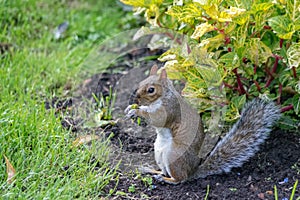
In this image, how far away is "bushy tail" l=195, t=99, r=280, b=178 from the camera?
3156 millimetres

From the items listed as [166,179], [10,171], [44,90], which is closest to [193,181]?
[166,179]

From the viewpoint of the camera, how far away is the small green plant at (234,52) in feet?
9.66

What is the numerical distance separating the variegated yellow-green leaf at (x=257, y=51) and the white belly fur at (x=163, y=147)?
24.0 inches

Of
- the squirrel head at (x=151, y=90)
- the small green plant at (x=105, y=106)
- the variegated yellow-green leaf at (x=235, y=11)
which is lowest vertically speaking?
the small green plant at (x=105, y=106)

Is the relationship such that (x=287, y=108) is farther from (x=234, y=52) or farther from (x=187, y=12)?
(x=187, y=12)

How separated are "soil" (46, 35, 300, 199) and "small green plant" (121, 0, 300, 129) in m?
0.22

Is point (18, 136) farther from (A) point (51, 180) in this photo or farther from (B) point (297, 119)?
(B) point (297, 119)

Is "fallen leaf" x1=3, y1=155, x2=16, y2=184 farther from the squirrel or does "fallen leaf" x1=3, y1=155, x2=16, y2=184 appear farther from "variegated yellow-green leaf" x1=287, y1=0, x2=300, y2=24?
"variegated yellow-green leaf" x1=287, y1=0, x2=300, y2=24

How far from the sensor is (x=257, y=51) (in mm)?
3086

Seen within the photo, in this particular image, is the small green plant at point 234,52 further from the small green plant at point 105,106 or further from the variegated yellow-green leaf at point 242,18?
the small green plant at point 105,106

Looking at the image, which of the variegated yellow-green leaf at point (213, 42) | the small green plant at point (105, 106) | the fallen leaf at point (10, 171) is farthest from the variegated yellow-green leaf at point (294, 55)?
the fallen leaf at point (10, 171)

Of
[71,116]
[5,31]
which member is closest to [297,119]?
[71,116]

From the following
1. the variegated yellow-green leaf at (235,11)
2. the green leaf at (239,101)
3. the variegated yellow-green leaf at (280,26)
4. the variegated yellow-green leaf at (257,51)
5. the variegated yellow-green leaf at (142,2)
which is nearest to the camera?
the variegated yellow-green leaf at (235,11)

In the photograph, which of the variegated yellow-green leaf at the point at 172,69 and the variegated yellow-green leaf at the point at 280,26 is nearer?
the variegated yellow-green leaf at the point at 280,26
